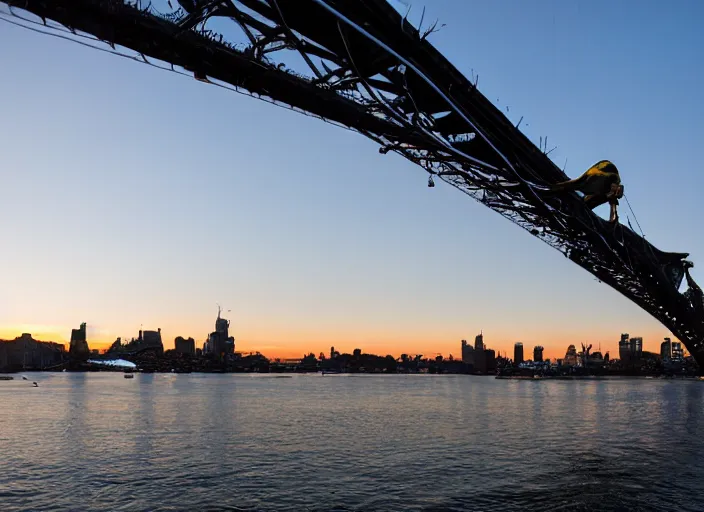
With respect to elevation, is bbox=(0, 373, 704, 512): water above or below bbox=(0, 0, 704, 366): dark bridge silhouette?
below

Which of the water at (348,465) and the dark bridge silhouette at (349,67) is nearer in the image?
the dark bridge silhouette at (349,67)

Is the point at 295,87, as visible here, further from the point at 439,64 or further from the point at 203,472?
the point at 203,472

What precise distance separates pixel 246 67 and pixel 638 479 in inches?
957

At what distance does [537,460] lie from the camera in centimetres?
3084

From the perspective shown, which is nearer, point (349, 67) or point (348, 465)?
point (349, 67)

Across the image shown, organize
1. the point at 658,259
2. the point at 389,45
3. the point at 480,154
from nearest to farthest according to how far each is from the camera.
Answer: the point at 389,45 < the point at 480,154 < the point at 658,259

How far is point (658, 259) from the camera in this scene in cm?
5903

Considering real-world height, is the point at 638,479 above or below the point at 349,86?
below

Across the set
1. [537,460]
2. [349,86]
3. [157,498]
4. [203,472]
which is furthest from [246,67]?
[537,460]

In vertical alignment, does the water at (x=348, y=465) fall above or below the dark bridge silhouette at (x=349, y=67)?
below

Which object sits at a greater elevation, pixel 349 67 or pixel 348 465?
pixel 349 67

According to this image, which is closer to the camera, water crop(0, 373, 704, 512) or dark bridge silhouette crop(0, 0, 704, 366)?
dark bridge silhouette crop(0, 0, 704, 366)

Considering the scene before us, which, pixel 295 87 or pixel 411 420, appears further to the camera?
pixel 411 420

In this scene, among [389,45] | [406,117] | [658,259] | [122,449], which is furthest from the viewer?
[658,259]
